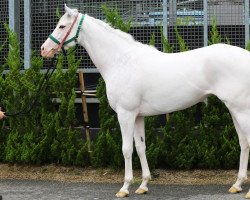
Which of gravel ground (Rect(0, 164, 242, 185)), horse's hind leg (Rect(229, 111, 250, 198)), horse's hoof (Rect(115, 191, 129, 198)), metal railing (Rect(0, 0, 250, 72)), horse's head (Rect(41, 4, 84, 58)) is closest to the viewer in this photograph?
horse's hind leg (Rect(229, 111, 250, 198))

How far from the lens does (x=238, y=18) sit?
10344mm

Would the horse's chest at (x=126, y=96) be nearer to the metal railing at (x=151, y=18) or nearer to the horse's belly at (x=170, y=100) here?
the horse's belly at (x=170, y=100)

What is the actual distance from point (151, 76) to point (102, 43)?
34.3 inches

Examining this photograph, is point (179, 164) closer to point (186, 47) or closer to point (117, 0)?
point (186, 47)

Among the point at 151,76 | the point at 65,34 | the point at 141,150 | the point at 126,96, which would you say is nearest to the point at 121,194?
the point at 141,150

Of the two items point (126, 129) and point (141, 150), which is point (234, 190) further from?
point (126, 129)

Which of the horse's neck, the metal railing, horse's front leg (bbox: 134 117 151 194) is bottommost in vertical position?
horse's front leg (bbox: 134 117 151 194)

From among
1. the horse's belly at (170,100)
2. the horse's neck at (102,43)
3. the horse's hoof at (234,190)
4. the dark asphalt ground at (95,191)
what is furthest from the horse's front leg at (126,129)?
the horse's hoof at (234,190)

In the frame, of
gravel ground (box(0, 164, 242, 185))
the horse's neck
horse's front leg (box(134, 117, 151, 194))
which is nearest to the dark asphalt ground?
horse's front leg (box(134, 117, 151, 194))

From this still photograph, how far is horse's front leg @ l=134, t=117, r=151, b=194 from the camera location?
8.09 metres

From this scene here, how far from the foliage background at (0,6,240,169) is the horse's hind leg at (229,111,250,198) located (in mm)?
1432

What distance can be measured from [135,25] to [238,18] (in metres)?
1.81

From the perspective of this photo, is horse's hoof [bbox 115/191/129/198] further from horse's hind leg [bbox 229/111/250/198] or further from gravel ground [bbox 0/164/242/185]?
horse's hind leg [bbox 229/111/250/198]

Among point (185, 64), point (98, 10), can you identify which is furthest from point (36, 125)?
point (185, 64)
